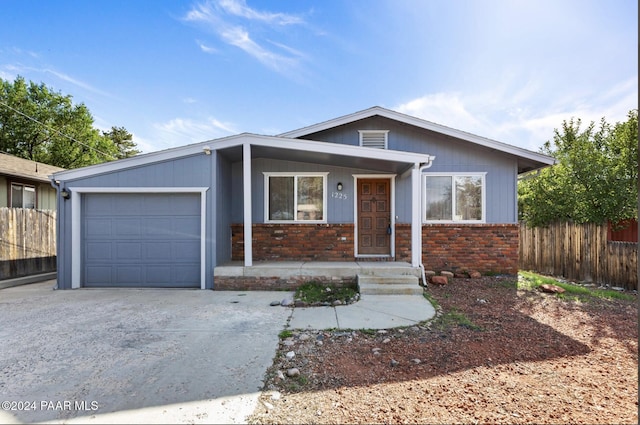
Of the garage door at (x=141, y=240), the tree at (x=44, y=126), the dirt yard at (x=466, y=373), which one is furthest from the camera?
the tree at (x=44, y=126)

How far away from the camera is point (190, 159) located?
6621 millimetres

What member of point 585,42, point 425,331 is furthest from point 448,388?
point 585,42

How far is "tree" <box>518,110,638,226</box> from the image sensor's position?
8078mm

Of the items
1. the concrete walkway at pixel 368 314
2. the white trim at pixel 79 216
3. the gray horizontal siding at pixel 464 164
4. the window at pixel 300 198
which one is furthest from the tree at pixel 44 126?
the concrete walkway at pixel 368 314

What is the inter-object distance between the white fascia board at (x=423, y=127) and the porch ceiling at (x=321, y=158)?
912mm

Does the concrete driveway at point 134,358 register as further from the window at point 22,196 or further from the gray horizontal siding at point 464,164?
the window at point 22,196

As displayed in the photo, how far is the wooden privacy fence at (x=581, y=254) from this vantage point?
23.8 ft

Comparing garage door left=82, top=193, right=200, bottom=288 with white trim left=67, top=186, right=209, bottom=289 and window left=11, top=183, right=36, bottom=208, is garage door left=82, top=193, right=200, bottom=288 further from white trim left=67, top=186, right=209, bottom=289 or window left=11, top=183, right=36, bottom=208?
window left=11, top=183, right=36, bottom=208

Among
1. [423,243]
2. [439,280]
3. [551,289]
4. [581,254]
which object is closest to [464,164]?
[423,243]

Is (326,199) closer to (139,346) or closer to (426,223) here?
(426,223)

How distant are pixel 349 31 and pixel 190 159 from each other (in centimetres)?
653

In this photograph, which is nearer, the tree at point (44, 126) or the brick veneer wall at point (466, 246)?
the brick veneer wall at point (466, 246)

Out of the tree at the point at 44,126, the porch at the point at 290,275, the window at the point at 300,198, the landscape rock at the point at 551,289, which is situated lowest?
the landscape rock at the point at 551,289

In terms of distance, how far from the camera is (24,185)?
993 cm
